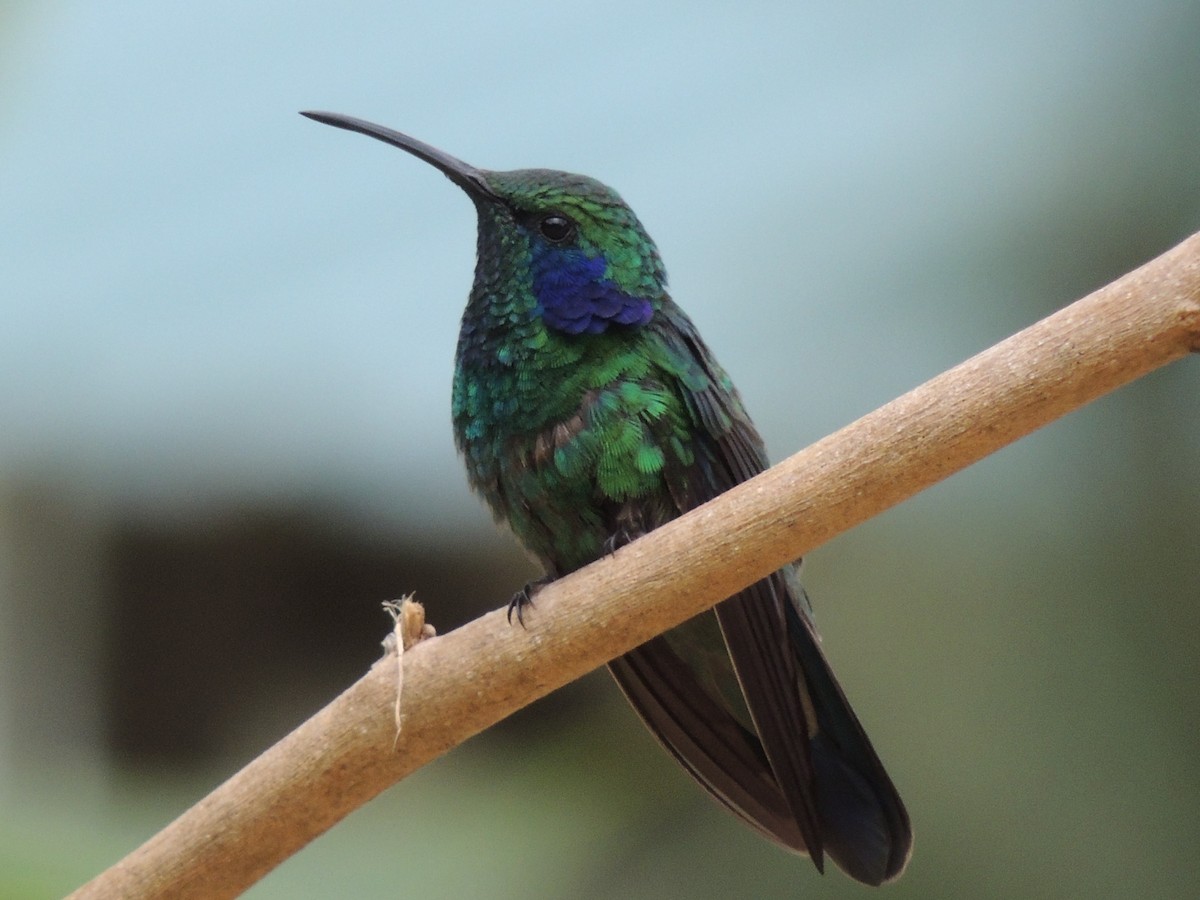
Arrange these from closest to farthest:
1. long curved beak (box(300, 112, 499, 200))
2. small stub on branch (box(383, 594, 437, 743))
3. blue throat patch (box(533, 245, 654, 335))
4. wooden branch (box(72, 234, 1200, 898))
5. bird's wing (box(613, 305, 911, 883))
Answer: wooden branch (box(72, 234, 1200, 898))
small stub on branch (box(383, 594, 437, 743))
bird's wing (box(613, 305, 911, 883))
blue throat patch (box(533, 245, 654, 335))
long curved beak (box(300, 112, 499, 200))

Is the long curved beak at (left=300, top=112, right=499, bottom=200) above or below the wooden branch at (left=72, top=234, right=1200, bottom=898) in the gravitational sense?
above

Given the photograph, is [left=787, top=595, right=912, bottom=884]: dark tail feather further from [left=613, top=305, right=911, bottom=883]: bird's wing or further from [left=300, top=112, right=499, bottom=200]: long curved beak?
[left=300, top=112, right=499, bottom=200]: long curved beak

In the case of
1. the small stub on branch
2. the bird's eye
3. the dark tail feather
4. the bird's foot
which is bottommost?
the dark tail feather

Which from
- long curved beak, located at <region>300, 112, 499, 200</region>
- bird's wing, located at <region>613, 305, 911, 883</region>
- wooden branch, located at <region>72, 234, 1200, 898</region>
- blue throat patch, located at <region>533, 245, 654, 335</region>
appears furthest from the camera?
long curved beak, located at <region>300, 112, 499, 200</region>

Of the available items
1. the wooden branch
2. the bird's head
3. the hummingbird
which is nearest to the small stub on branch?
the wooden branch

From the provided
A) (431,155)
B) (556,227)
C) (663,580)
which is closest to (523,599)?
(663,580)

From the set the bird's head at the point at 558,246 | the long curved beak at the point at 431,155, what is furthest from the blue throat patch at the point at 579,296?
the long curved beak at the point at 431,155

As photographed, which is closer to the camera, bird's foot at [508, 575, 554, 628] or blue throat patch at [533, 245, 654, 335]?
bird's foot at [508, 575, 554, 628]
